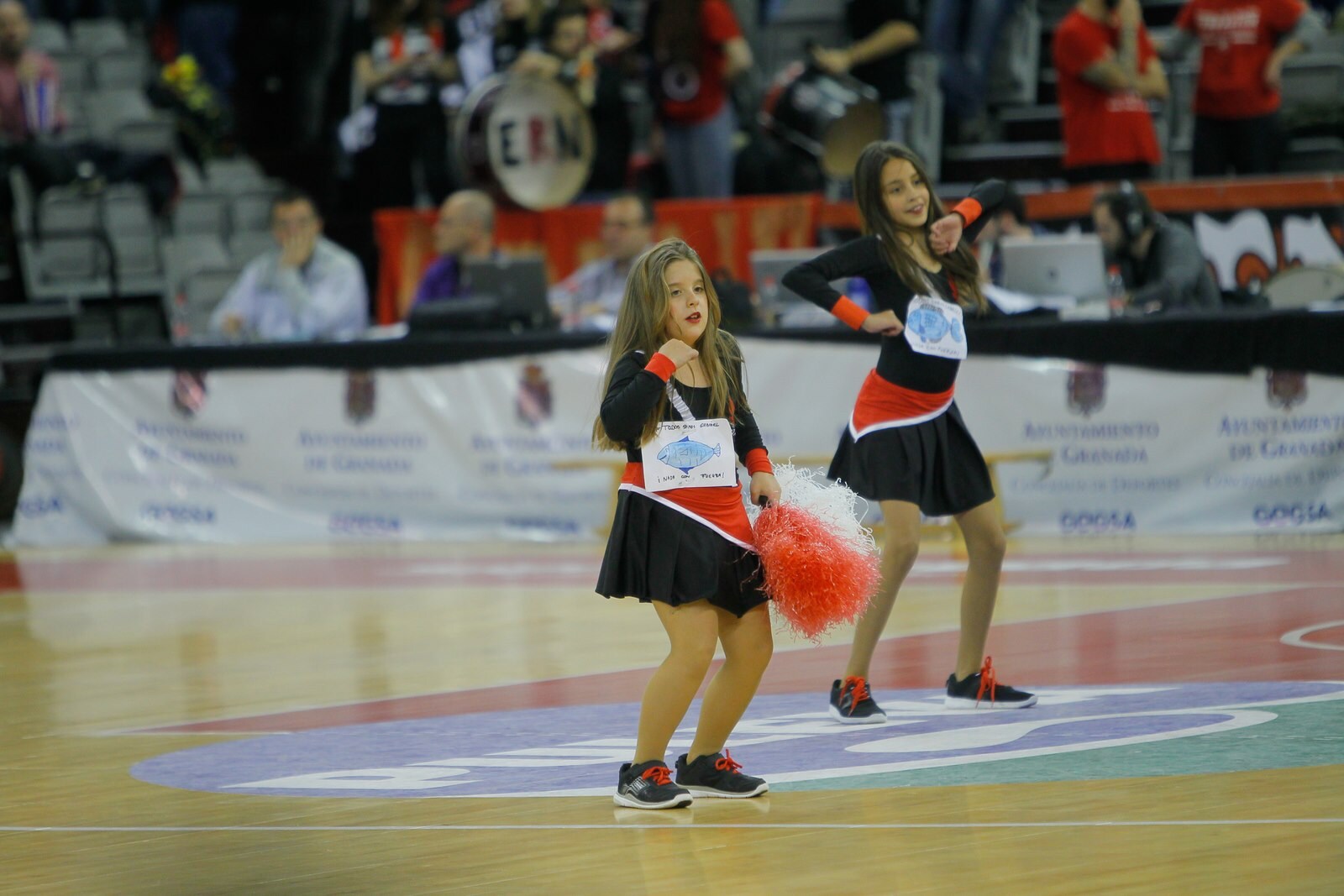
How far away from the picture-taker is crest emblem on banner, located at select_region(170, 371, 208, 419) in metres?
13.6

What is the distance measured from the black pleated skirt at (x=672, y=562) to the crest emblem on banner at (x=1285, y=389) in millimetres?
6474

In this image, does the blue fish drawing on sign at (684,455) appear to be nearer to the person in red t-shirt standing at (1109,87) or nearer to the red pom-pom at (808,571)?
the red pom-pom at (808,571)

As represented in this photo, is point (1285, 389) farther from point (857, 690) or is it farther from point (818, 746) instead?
point (818, 746)

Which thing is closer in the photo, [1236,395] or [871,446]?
[871,446]

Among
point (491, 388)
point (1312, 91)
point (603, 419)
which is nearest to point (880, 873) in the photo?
point (603, 419)

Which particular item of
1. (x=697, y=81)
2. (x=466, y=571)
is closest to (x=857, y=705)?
(x=466, y=571)

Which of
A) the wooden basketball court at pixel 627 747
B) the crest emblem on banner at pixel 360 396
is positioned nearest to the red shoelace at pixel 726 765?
the wooden basketball court at pixel 627 747

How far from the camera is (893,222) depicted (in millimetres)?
6770

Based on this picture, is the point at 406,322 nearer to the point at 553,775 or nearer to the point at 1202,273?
the point at 1202,273

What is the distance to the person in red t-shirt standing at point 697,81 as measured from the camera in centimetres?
1466

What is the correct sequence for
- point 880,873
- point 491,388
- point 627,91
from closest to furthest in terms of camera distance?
point 880,873, point 491,388, point 627,91

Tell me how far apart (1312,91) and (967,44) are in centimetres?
272

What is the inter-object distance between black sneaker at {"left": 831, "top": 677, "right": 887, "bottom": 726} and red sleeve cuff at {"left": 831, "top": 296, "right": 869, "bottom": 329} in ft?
3.82

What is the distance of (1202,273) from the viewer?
466 inches
